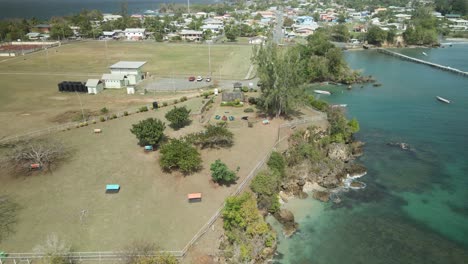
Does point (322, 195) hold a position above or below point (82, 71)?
below

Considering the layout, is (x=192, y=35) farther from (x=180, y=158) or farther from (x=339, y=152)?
(x=180, y=158)

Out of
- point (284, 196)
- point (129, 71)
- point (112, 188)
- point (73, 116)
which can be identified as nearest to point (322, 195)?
point (284, 196)

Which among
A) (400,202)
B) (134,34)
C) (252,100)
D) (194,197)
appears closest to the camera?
(194,197)

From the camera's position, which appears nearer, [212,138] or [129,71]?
[212,138]

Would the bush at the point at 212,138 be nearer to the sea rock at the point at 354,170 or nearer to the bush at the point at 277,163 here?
the bush at the point at 277,163

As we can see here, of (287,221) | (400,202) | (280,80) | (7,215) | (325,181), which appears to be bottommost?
(400,202)

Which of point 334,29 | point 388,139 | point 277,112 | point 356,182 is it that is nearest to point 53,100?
point 277,112

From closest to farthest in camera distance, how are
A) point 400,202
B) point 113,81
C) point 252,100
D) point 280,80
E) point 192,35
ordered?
point 400,202, point 280,80, point 252,100, point 113,81, point 192,35

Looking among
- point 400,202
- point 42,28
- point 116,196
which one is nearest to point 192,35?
point 42,28
